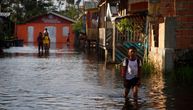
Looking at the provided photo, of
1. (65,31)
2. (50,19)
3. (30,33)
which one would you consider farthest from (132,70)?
(30,33)

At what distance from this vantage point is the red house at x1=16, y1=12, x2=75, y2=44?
8025cm

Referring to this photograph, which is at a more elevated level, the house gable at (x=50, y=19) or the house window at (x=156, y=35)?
the house gable at (x=50, y=19)

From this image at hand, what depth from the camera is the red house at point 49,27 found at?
80.2 metres

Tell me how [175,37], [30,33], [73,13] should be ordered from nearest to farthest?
[175,37] → [30,33] → [73,13]

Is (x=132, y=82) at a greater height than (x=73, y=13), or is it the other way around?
(x=73, y=13)

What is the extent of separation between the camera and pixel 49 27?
81125mm

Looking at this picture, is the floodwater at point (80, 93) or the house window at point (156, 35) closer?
the floodwater at point (80, 93)

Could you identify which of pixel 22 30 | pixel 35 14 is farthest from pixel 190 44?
pixel 35 14

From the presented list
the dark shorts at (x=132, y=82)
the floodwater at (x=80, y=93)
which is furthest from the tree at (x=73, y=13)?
the dark shorts at (x=132, y=82)

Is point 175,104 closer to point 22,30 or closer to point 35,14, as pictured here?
point 22,30

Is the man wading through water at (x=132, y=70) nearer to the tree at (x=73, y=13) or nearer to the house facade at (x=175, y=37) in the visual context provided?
the house facade at (x=175, y=37)

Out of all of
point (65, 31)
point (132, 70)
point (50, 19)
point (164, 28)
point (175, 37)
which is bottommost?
point (132, 70)

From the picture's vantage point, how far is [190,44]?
70.5 feet

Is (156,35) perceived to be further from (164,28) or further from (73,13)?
(73,13)
